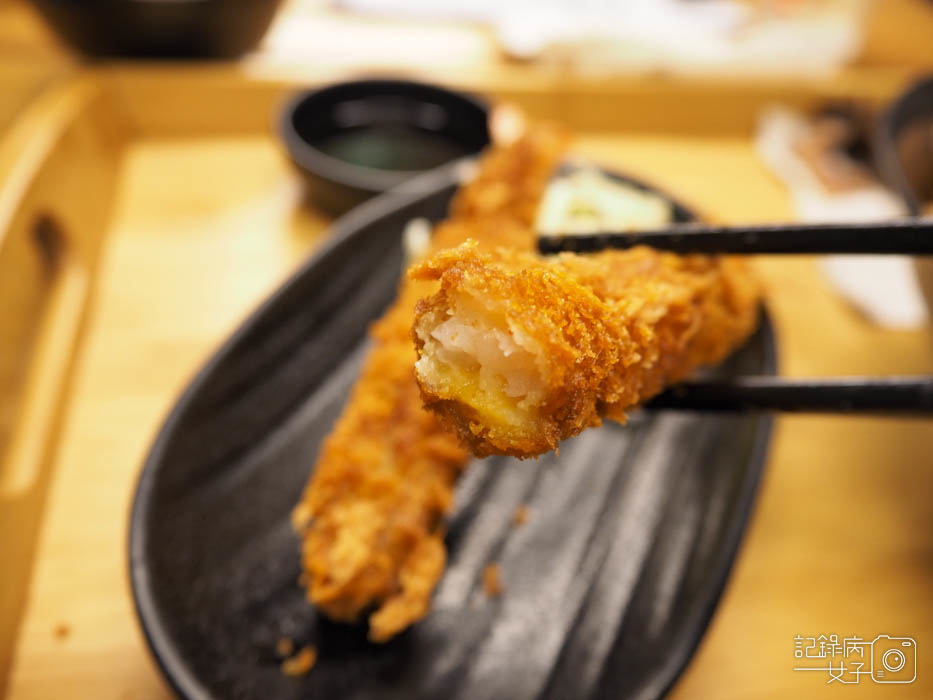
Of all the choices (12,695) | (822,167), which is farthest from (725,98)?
(12,695)

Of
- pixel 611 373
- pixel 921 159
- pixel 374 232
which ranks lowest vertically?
pixel 921 159

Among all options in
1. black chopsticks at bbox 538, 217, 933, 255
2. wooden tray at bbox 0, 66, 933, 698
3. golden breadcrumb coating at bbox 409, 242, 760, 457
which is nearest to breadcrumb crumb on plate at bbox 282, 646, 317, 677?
wooden tray at bbox 0, 66, 933, 698

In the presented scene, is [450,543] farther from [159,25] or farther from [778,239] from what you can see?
[159,25]

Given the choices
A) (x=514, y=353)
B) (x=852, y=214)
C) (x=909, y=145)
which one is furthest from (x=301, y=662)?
(x=852, y=214)

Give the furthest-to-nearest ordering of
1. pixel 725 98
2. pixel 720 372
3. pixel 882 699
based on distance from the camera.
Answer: pixel 725 98 → pixel 720 372 → pixel 882 699

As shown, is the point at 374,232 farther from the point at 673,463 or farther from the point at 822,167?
the point at 822,167

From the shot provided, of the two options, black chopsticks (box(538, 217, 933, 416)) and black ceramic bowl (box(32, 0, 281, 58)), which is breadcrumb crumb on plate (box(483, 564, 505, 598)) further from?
black ceramic bowl (box(32, 0, 281, 58))

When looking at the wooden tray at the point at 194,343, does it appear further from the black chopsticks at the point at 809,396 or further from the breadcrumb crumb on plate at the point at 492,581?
the black chopsticks at the point at 809,396

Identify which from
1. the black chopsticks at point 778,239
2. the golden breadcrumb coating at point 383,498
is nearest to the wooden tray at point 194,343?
the golden breadcrumb coating at point 383,498
